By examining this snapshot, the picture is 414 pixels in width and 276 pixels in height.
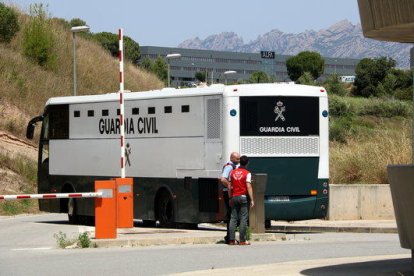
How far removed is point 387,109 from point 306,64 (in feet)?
274

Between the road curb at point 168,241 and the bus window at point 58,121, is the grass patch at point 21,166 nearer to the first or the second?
the bus window at point 58,121

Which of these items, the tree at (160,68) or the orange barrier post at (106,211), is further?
the tree at (160,68)

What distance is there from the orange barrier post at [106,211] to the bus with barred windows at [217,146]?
13.0ft

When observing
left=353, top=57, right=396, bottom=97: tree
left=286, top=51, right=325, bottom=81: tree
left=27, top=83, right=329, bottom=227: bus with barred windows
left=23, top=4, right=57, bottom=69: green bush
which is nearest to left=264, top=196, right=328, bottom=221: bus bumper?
left=27, top=83, right=329, bottom=227: bus with barred windows

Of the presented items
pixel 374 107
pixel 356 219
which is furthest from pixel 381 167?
pixel 374 107

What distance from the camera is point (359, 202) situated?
3194cm

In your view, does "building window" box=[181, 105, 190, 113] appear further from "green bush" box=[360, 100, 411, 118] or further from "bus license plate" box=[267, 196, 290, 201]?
"green bush" box=[360, 100, 411, 118]

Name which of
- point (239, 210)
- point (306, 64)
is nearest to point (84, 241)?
point (239, 210)

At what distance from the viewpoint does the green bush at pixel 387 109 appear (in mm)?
78512

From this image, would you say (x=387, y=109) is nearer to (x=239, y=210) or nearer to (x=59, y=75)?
(x=59, y=75)

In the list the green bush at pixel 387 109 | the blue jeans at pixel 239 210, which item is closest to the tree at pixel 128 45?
the green bush at pixel 387 109

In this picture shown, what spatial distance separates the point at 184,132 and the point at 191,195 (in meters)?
1.56

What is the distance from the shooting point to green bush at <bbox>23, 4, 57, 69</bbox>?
6738cm

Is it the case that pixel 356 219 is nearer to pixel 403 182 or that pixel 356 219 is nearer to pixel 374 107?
pixel 403 182
